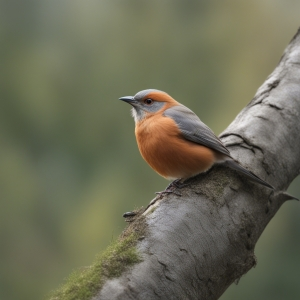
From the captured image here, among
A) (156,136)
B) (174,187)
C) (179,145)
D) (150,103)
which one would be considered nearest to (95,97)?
(150,103)

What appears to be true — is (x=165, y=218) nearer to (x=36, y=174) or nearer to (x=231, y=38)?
(x=36, y=174)

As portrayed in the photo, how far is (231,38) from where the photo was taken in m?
7.22

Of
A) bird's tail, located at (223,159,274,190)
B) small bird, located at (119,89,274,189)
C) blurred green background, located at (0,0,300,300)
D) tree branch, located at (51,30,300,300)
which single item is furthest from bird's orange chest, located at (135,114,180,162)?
blurred green background, located at (0,0,300,300)

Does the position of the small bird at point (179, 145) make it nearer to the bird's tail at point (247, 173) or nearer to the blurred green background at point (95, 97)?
the bird's tail at point (247, 173)

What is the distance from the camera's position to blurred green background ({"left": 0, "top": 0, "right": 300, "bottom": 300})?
21.2 ft

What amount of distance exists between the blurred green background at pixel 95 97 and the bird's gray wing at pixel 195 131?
3.01m

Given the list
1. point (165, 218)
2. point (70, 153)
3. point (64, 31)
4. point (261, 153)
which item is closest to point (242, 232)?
point (165, 218)

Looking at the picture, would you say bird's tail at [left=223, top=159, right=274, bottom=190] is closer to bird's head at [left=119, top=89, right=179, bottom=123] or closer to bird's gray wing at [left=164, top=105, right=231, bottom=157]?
bird's gray wing at [left=164, top=105, right=231, bottom=157]

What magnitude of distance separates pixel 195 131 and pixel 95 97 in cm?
405

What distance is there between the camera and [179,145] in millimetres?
3240

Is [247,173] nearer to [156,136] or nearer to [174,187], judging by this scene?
[174,187]

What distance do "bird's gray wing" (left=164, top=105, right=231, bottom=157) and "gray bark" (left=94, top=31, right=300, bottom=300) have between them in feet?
0.48

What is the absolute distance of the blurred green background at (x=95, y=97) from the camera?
6.47 meters

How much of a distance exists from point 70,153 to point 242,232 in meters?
4.54
